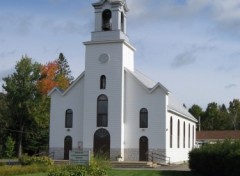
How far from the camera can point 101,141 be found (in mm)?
47375

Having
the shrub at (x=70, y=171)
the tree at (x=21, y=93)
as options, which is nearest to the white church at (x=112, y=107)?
the tree at (x=21, y=93)

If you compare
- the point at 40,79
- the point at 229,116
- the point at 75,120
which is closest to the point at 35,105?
the point at 40,79

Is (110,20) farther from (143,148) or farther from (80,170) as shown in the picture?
(80,170)

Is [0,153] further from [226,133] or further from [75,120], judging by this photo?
[226,133]

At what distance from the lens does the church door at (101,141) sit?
47.1 meters

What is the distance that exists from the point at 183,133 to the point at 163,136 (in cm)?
1245

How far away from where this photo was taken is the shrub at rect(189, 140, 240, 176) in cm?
2673

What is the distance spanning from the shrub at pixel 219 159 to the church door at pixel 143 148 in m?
11.7

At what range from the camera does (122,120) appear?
47000 millimetres

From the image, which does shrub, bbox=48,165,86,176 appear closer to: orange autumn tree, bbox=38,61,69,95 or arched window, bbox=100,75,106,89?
arched window, bbox=100,75,106,89

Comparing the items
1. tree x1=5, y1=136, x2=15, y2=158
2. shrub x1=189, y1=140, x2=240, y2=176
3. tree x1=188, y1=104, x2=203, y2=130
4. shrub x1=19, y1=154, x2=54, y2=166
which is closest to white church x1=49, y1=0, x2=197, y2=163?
shrub x1=19, y1=154, x2=54, y2=166

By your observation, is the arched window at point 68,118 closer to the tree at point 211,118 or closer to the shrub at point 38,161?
the shrub at point 38,161

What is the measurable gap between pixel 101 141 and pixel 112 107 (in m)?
3.56

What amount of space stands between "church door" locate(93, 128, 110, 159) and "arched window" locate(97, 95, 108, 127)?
71 cm
